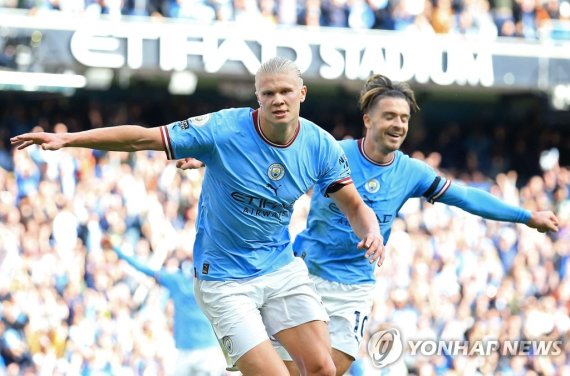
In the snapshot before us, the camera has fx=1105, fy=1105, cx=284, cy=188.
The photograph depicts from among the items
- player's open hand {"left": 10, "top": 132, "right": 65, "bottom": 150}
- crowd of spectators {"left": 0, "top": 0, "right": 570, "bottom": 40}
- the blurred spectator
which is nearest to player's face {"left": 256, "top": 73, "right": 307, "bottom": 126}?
player's open hand {"left": 10, "top": 132, "right": 65, "bottom": 150}

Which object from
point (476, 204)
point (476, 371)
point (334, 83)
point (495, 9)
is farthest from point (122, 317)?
point (495, 9)

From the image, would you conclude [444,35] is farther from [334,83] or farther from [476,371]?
[476,371]

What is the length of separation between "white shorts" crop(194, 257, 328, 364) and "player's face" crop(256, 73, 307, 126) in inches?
36.3

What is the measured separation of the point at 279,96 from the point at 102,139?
0.99m

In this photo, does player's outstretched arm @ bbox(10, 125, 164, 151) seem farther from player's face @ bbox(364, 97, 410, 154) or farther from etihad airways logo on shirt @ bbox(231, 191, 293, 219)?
player's face @ bbox(364, 97, 410, 154)

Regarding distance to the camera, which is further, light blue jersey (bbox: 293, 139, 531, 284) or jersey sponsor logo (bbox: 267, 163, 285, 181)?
light blue jersey (bbox: 293, 139, 531, 284)

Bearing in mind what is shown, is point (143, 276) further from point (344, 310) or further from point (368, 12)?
point (344, 310)

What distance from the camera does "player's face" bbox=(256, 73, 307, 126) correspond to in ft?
19.7

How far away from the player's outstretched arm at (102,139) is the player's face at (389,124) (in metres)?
1.92

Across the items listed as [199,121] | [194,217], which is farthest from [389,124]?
[194,217]

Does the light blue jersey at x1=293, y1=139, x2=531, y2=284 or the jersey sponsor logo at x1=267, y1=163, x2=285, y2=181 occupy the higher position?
the jersey sponsor logo at x1=267, y1=163, x2=285, y2=181

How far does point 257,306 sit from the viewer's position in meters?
6.30

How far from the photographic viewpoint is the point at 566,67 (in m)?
18.8

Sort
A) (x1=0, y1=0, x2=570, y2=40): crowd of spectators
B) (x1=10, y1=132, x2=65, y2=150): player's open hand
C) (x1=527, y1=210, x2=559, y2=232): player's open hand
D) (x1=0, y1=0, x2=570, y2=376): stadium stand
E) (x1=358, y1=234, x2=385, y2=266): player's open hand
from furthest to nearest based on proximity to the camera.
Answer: (x1=0, y1=0, x2=570, y2=40): crowd of spectators → (x1=0, y1=0, x2=570, y2=376): stadium stand → (x1=527, y1=210, x2=559, y2=232): player's open hand → (x1=358, y1=234, x2=385, y2=266): player's open hand → (x1=10, y1=132, x2=65, y2=150): player's open hand
